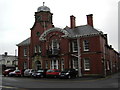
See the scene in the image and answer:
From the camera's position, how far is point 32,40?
39156mm

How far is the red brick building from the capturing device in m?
30.5

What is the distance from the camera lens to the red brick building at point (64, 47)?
30.5 meters

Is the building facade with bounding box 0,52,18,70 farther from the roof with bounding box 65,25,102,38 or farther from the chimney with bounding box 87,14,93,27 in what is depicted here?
the chimney with bounding box 87,14,93,27

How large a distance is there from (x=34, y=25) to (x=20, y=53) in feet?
26.2

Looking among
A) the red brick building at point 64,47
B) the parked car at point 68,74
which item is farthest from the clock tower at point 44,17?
the parked car at point 68,74

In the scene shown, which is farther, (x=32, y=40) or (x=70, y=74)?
(x=32, y=40)

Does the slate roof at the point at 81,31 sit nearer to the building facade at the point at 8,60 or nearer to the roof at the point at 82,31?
the roof at the point at 82,31

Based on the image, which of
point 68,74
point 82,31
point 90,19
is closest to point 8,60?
point 82,31

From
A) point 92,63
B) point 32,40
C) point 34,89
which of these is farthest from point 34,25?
point 34,89

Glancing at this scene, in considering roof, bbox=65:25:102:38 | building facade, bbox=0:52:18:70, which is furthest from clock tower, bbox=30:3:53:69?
building facade, bbox=0:52:18:70

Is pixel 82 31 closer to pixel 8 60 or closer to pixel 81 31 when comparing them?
pixel 81 31

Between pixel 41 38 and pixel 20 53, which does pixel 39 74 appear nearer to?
pixel 41 38

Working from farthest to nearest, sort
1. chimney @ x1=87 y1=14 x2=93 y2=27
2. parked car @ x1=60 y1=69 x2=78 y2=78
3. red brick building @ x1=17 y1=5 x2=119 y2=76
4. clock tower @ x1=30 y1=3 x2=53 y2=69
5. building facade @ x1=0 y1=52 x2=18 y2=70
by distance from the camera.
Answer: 1. building facade @ x1=0 y1=52 x2=18 y2=70
2. clock tower @ x1=30 y1=3 x2=53 y2=69
3. chimney @ x1=87 y1=14 x2=93 y2=27
4. red brick building @ x1=17 y1=5 x2=119 y2=76
5. parked car @ x1=60 y1=69 x2=78 y2=78

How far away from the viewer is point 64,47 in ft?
109
